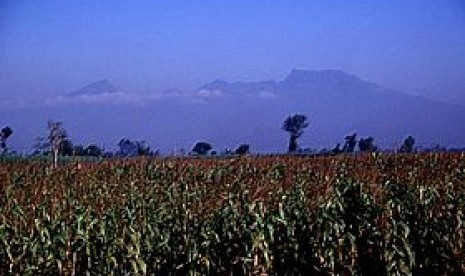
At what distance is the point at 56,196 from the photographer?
10656mm

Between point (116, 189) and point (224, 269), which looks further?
point (116, 189)

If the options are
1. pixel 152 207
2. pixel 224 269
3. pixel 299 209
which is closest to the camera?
pixel 224 269

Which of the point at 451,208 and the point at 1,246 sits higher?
the point at 451,208

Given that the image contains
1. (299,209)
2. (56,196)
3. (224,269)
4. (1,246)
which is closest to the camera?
(224,269)

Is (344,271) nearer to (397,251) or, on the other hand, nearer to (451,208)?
(397,251)

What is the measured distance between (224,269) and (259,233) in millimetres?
467

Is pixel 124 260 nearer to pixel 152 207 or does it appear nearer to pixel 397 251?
pixel 397 251

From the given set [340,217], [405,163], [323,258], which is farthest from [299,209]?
[405,163]

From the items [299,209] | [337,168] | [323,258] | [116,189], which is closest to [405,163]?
[337,168]

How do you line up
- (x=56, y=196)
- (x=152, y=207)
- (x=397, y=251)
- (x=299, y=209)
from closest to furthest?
1. (x=397, y=251)
2. (x=299, y=209)
3. (x=152, y=207)
4. (x=56, y=196)

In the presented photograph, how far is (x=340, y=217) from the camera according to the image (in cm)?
632

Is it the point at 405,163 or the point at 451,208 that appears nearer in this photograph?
the point at 451,208

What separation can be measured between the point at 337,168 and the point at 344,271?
1083 cm

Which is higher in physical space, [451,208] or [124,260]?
[451,208]
